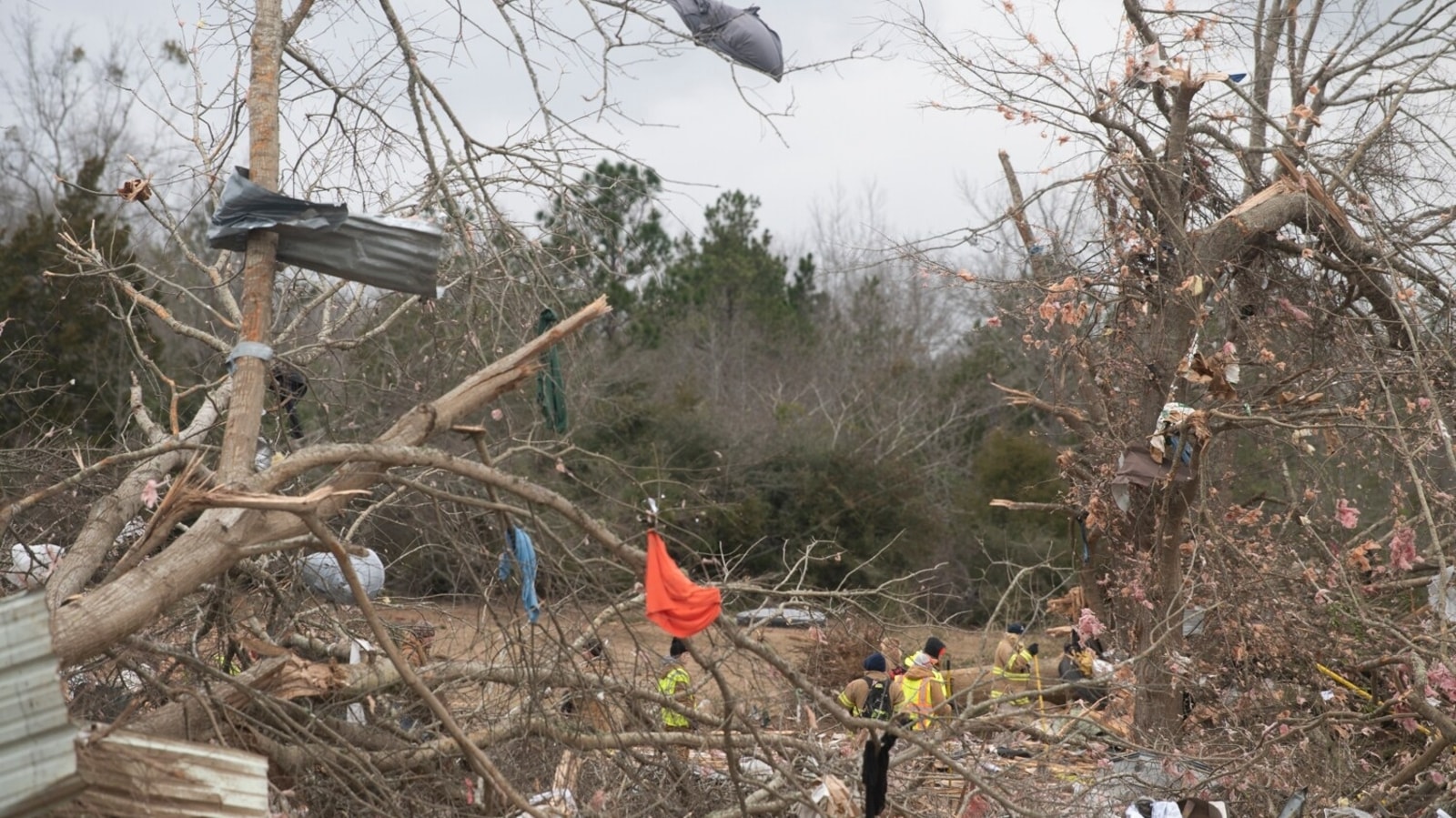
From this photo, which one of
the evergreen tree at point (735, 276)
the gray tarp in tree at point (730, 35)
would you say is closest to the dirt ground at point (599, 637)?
the gray tarp in tree at point (730, 35)

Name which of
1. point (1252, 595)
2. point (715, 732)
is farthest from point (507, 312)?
point (1252, 595)

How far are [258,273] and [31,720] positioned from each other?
1763 mm

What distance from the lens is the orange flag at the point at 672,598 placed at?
12.7 ft

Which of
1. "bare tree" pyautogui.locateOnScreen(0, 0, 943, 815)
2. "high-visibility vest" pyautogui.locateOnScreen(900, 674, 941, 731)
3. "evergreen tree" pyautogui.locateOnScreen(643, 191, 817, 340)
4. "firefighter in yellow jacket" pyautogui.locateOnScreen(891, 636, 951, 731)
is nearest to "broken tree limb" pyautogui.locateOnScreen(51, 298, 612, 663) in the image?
"bare tree" pyautogui.locateOnScreen(0, 0, 943, 815)

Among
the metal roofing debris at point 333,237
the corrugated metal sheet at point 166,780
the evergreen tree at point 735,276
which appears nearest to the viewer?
the corrugated metal sheet at point 166,780

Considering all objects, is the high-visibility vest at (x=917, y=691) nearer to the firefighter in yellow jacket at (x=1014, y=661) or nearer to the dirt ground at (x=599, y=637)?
the dirt ground at (x=599, y=637)

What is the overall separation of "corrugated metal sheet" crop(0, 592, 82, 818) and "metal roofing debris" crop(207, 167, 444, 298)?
63.4 inches

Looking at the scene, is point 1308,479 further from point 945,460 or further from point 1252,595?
point 945,460

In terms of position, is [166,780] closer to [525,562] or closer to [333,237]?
[525,562]

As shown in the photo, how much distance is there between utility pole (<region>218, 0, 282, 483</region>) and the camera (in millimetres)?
4023

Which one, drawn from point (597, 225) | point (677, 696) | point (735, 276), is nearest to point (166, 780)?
point (677, 696)

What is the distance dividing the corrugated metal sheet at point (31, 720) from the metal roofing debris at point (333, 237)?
1610mm

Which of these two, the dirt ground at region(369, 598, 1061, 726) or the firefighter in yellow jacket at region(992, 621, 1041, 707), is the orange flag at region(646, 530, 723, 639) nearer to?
the dirt ground at region(369, 598, 1061, 726)

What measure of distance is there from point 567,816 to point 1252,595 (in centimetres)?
405
